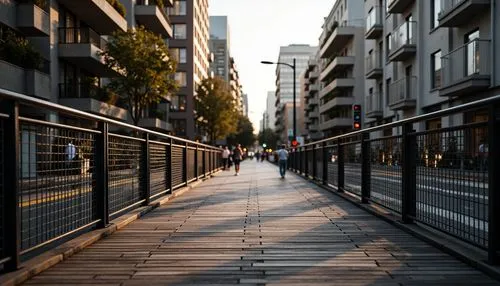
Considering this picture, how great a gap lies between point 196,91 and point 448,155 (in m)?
58.4

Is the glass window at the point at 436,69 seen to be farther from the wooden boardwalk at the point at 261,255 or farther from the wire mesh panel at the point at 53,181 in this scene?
the wire mesh panel at the point at 53,181

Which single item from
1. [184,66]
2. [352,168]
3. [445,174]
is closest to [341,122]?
[184,66]

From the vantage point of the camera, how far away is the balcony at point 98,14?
2728cm

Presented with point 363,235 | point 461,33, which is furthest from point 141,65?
point 363,235

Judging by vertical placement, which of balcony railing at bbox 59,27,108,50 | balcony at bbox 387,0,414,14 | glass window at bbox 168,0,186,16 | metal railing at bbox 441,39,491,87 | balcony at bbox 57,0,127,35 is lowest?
metal railing at bbox 441,39,491,87

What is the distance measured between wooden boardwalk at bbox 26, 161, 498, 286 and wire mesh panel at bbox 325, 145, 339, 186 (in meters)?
4.59

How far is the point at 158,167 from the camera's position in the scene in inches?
387

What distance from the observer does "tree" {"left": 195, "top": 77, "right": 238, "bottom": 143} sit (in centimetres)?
5922

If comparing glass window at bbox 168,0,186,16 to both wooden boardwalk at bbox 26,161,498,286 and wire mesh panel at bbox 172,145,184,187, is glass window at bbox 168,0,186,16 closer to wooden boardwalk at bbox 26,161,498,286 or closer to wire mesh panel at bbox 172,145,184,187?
wire mesh panel at bbox 172,145,184,187

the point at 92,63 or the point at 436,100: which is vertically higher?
the point at 92,63

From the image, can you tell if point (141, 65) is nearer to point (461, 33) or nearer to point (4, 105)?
point (461, 33)

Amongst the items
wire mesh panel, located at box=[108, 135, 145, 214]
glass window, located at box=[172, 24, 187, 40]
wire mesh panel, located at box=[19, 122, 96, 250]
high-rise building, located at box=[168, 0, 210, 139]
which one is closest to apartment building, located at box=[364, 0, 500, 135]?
wire mesh panel, located at box=[108, 135, 145, 214]

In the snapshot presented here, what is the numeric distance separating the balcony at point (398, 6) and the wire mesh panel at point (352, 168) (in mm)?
19443

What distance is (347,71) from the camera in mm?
55531
